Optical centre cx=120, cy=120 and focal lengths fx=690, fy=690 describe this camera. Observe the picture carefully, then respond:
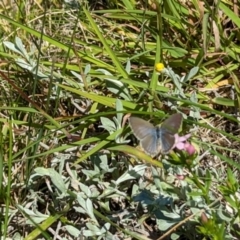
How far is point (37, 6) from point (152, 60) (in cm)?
62

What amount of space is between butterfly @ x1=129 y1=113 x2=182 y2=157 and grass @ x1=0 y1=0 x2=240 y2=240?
7cm

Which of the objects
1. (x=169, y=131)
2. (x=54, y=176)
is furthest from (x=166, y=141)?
(x=54, y=176)

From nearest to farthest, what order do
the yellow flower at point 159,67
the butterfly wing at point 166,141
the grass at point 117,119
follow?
the butterfly wing at point 166,141 → the grass at point 117,119 → the yellow flower at point 159,67

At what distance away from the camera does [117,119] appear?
231cm

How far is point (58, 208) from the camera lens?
93.3 inches

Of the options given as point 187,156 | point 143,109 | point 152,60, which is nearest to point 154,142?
point 187,156

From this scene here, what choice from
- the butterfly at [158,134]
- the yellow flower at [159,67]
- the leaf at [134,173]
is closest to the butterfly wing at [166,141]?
the butterfly at [158,134]

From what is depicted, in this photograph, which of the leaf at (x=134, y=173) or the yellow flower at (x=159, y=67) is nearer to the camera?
the leaf at (x=134, y=173)

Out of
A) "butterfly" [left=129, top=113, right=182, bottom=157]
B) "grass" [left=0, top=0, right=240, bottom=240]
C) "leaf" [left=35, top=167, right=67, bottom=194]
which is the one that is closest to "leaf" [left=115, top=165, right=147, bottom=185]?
"grass" [left=0, top=0, right=240, bottom=240]

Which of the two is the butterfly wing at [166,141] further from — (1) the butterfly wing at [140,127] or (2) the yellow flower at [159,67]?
(2) the yellow flower at [159,67]

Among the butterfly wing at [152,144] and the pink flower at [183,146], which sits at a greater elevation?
the pink flower at [183,146]

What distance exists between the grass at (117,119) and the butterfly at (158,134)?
0.22 feet

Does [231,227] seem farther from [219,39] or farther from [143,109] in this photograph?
[219,39]

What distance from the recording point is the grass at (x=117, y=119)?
85.6 inches
